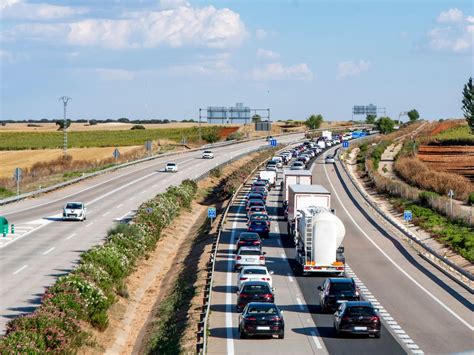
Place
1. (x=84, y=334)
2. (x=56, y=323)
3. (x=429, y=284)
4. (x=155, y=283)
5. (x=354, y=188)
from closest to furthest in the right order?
(x=56, y=323) → (x=84, y=334) → (x=429, y=284) → (x=155, y=283) → (x=354, y=188)

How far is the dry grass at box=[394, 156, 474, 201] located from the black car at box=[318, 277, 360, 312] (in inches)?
1983

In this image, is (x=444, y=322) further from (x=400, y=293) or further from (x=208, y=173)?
(x=208, y=173)

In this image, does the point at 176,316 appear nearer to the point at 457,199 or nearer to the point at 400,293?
the point at 400,293

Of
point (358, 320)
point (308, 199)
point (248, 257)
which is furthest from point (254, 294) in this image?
point (308, 199)

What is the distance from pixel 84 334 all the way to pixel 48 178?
67075 mm

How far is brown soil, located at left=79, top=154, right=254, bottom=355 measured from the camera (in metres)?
34.5

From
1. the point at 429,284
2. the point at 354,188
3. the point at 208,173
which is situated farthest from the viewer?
the point at 208,173

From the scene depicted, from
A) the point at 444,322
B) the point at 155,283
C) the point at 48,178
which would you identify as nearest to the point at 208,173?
the point at 48,178

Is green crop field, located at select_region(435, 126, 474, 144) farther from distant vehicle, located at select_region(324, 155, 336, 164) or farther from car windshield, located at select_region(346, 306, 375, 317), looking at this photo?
car windshield, located at select_region(346, 306, 375, 317)

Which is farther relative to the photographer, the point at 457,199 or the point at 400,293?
the point at 457,199

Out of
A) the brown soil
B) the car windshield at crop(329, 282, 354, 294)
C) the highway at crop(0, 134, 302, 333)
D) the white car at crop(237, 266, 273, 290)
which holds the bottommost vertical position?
the brown soil

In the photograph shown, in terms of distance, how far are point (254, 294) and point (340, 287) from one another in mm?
3016

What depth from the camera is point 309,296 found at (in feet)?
129

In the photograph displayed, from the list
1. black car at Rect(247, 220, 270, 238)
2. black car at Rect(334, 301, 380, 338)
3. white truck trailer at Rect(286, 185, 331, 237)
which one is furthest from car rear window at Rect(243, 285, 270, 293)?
black car at Rect(247, 220, 270, 238)
